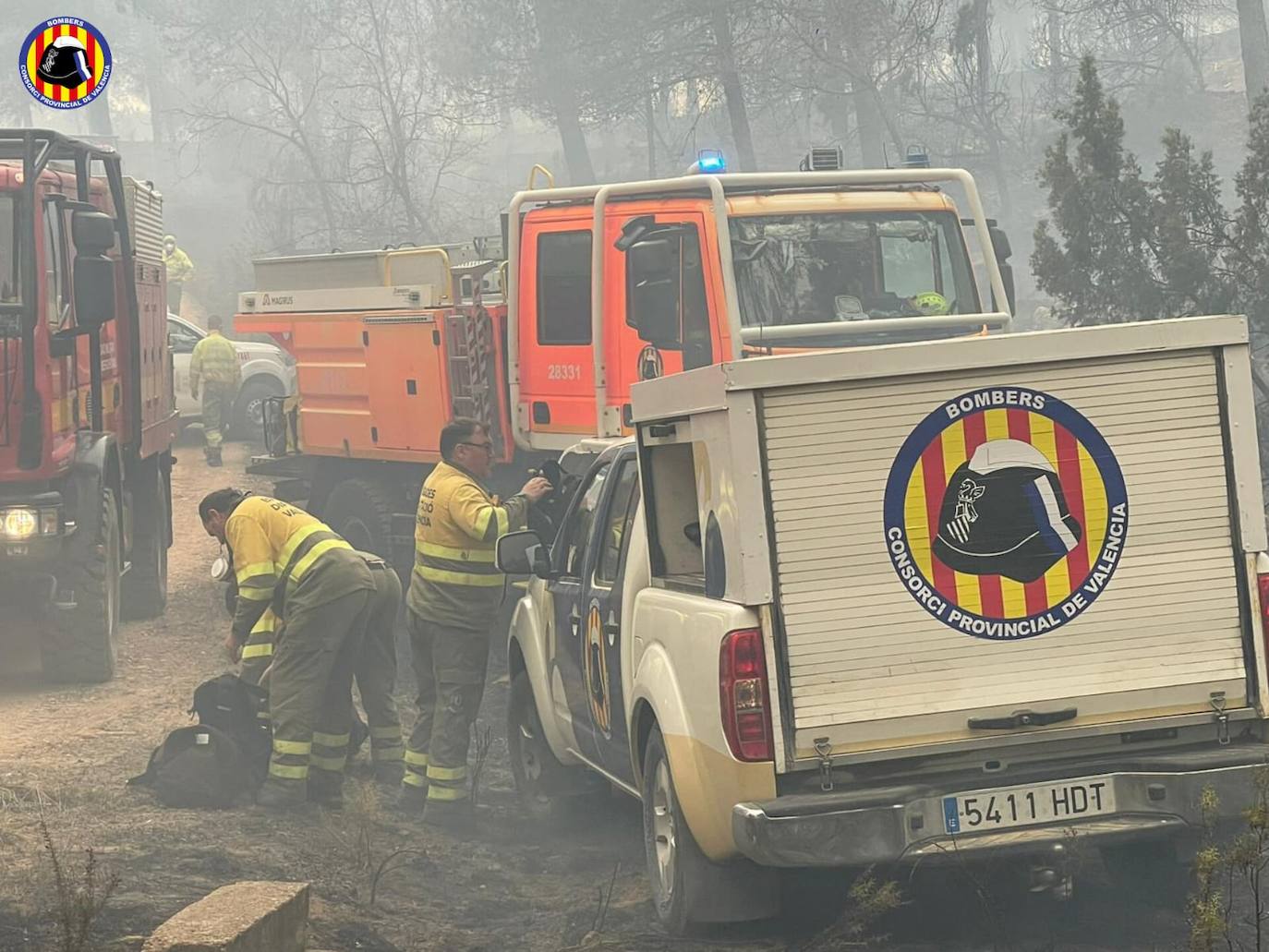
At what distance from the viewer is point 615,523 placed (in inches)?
262

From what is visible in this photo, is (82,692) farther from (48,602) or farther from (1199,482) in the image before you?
(1199,482)

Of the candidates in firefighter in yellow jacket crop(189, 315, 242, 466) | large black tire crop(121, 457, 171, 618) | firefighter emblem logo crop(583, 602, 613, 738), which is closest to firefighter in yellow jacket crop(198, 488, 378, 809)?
firefighter emblem logo crop(583, 602, 613, 738)

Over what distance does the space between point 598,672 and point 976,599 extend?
6.33ft

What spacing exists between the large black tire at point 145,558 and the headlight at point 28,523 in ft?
10.1

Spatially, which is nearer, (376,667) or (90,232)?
(376,667)

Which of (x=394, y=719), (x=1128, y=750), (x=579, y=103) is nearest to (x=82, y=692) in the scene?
(x=394, y=719)

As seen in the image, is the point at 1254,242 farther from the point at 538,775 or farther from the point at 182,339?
the point at 182,339

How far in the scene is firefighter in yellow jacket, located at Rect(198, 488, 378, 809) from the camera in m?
7.88

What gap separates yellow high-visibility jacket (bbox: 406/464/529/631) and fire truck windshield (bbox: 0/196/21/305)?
2.94 metres

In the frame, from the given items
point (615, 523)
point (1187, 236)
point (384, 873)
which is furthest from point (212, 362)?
point (615, 523)

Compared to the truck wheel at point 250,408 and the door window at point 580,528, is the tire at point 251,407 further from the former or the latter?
the door window at point 580,528

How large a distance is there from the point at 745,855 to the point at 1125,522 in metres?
1.39

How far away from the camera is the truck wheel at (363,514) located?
41.7 feet

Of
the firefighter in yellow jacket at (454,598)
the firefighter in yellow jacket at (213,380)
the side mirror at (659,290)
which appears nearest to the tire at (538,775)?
the firefighter in yellow jacket at (454,598)
